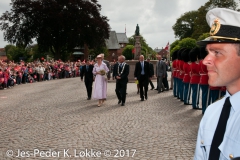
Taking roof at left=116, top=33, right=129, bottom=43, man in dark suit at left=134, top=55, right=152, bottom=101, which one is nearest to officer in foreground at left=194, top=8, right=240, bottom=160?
man in dark suit at left=134, top=55, right=152, bottom=101

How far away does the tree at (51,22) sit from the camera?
47.6 metres

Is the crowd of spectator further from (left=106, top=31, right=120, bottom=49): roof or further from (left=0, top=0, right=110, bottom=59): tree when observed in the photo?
(left=106, top=31, right=120, bottom=49): roof

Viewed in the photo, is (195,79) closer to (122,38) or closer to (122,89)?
(122,89)

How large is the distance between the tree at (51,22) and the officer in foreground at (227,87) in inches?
1850

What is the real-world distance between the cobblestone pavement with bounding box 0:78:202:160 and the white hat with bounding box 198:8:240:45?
154 inches

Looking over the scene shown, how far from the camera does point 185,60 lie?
11.8m

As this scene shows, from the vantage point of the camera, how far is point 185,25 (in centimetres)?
9144

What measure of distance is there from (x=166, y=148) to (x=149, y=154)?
517 millimetres

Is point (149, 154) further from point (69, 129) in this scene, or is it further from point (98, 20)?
point (98, 20)

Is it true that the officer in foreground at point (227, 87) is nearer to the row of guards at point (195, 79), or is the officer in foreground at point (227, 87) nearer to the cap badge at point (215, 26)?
the cap badge at point (215, 26)

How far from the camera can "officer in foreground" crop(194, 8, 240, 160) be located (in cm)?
149

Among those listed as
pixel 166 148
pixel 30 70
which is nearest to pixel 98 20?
pixel 30 70

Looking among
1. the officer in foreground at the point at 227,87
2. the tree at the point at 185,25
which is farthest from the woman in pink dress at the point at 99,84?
the tree at the point at 185,25

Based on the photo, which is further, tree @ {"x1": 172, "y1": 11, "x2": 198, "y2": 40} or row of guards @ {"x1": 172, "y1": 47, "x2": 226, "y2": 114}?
tree @ {"x1": 172, "y1": 11, "x2": 198, "y2": 40}
